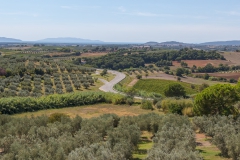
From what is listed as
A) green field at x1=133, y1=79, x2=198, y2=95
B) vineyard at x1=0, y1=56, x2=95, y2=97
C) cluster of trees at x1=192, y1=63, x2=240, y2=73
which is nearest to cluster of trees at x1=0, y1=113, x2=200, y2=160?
vineyard at x1=0, y1=56, x2=95, y2=97

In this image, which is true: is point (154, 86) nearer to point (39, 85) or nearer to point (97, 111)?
point (39, 85)

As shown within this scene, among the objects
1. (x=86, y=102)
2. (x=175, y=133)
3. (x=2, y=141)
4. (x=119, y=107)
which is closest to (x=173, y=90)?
(x=119, y=107)

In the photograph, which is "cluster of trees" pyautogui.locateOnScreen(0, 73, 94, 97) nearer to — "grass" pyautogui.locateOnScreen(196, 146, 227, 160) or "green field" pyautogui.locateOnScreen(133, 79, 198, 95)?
"green field" pyautogui.locateOnScreen(133, 79, 198, 95)

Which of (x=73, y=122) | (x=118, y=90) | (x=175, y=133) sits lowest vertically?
(x=118, y=90)

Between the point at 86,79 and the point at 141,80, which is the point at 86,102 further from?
the point at 141,80

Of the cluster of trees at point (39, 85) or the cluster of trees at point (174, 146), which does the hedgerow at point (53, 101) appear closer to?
the cluster of trees at point (39, 85)

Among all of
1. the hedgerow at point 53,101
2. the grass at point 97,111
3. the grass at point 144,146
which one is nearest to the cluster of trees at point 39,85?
the hedgerow at point 53,101

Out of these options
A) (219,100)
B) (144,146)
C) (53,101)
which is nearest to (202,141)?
(144,146)
